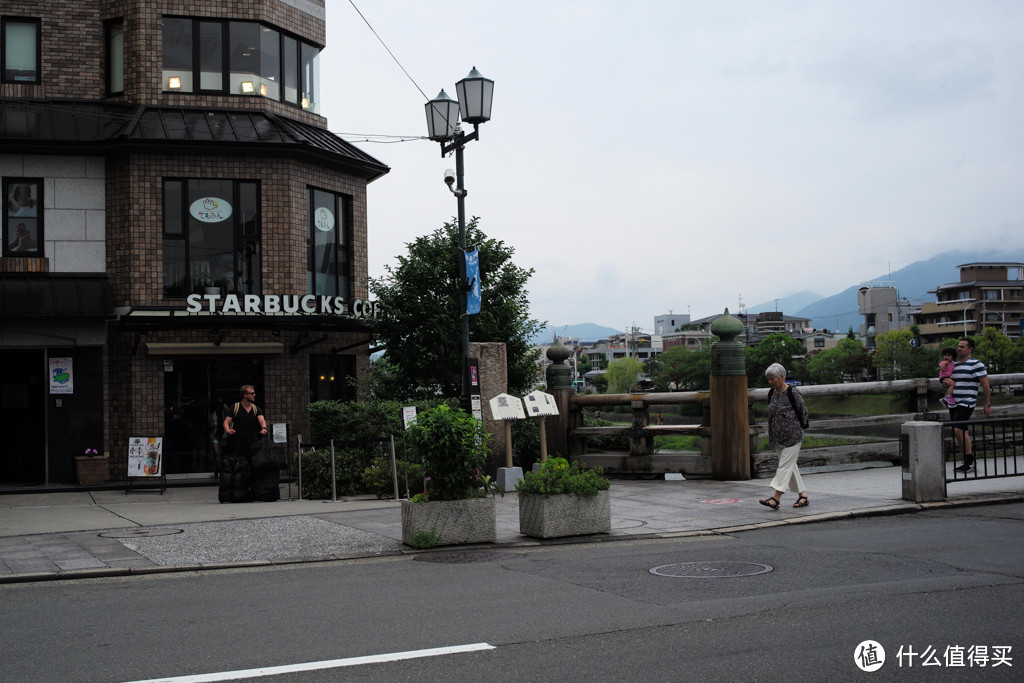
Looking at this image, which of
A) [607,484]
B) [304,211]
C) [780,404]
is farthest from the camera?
[304,211]

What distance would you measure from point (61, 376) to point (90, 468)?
1.95 m

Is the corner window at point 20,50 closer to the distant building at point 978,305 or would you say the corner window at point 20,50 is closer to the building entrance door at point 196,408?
the building entrance door at point 196,408

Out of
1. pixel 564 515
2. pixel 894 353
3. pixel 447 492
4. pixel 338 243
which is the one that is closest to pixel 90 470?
pixel 338 243

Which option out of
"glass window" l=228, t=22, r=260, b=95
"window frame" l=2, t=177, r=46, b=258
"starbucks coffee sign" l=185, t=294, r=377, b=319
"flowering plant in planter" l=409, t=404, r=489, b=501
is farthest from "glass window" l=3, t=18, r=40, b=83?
"flowering plant in planter" l=409, t=404, r=489, b=501

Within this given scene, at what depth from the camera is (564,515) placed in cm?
1075

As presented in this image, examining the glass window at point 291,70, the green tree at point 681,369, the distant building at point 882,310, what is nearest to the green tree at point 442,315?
the glass window at point 291,70

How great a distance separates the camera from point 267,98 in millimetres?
20766

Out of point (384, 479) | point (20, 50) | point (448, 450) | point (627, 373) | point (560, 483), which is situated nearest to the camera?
point (448, 450)

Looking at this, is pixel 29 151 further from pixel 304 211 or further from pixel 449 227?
Answer: pixel 449 227

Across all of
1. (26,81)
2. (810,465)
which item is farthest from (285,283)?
(810,465)

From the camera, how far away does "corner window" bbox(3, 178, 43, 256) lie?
1906 centimetres

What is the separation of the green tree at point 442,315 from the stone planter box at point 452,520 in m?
9.51

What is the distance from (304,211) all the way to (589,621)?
15.6 metres

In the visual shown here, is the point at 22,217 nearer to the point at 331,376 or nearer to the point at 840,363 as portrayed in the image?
the point at 331,376
